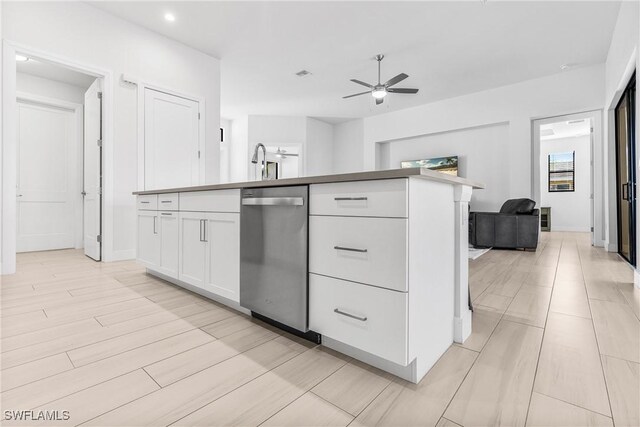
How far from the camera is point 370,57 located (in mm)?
4410

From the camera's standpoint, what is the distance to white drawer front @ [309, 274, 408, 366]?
3.36ft

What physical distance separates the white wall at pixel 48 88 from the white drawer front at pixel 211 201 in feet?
13.7

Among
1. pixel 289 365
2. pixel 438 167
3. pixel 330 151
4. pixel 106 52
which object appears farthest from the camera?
pixel 330 151

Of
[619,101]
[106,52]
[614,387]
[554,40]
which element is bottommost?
[614,387]

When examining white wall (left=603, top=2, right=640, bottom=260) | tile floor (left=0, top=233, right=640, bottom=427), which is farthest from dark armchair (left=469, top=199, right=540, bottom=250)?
tile floor (left=0, top=233, right=640, bottom=427)

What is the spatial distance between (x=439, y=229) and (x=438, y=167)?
570 centimetres

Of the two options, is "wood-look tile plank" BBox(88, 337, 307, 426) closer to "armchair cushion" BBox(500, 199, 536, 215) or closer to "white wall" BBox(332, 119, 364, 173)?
"armchair cushion" BBox(500, 199, 536, 215)

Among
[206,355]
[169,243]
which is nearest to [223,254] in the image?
[206,355]

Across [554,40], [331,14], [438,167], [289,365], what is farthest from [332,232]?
[438,167]

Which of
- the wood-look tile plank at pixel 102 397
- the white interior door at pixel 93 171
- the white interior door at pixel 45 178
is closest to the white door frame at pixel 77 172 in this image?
the white interior door at pixel 45 178

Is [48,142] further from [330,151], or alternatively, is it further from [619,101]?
[619,101]

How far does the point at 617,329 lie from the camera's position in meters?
1.54

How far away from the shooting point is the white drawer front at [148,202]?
2506 mm

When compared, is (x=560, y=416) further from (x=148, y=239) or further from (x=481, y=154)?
(x=481, y=154)
